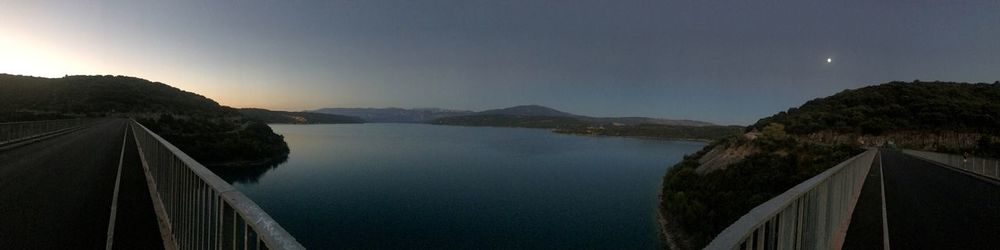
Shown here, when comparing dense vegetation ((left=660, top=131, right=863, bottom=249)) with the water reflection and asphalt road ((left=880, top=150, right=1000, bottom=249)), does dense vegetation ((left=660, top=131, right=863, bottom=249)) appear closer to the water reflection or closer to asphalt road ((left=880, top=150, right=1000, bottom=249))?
asphalt road ((left=880, top=150, right=1000, bottom=249))

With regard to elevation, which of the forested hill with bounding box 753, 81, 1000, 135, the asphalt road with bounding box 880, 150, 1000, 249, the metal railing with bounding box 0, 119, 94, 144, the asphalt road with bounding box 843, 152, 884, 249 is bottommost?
the asphalt road with bounding box 880, 150, 1000, 249

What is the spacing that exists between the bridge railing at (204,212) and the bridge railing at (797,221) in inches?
66.6

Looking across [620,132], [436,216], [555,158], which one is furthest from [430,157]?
[620,132]

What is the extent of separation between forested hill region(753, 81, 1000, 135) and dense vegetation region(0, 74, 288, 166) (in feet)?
256

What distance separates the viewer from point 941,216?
30.1 ft

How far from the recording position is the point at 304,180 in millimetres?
53531

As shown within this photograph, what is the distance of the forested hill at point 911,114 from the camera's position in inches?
1855

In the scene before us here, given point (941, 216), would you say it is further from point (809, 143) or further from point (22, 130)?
point (22, 130)

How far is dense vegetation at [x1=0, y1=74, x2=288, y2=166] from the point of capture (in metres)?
66.2

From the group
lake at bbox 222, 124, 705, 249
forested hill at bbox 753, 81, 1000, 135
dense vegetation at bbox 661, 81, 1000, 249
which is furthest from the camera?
forested hill at bbox 753, 81, 1000, 135

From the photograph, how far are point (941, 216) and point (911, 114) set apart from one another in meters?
60.1

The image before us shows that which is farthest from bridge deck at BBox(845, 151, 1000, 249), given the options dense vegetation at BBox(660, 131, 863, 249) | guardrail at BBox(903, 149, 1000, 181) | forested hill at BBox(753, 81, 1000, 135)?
forested hill at BBox(753, 81, 1000, 135)

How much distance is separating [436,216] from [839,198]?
107ft

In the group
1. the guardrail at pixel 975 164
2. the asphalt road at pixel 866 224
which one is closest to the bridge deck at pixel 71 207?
the asphalt road at pixel 866 224
